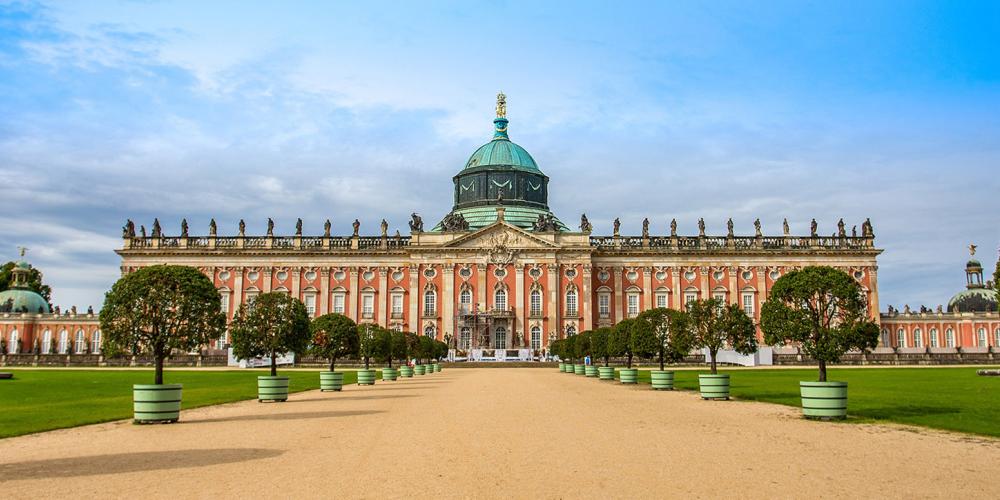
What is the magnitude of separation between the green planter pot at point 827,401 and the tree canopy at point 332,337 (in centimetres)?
2126

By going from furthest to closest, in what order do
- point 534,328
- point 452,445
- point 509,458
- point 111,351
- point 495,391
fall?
point 534,328, point 495,391, point 111,351, point 452,445, point 509,458

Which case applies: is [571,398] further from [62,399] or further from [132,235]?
[132,235]

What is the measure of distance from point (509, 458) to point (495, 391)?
1775 cm

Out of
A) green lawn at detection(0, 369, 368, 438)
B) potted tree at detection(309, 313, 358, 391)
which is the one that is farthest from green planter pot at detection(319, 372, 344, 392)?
potted tree at detection(309, 313, 358, 391)

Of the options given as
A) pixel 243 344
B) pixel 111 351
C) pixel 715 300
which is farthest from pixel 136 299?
pixel 715 300

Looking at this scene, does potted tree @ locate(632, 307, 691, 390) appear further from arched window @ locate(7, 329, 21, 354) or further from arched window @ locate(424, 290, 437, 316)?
arched window @ locate(7, 329, 21, 354)

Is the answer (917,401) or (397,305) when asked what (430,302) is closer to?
(397,305)

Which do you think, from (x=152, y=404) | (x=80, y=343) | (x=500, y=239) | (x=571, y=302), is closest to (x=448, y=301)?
(x=500, y=239)

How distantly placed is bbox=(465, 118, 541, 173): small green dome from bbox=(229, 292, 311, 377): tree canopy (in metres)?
62.4

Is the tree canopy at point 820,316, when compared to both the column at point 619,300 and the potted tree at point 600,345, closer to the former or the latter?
the potted tree at point 600,345

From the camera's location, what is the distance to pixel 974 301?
293 feet

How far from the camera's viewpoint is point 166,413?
1814cm

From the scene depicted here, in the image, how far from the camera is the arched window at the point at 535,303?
7918 cm

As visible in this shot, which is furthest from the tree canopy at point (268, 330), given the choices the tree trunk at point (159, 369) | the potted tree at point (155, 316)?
the tree trunk at point (159, 369)
